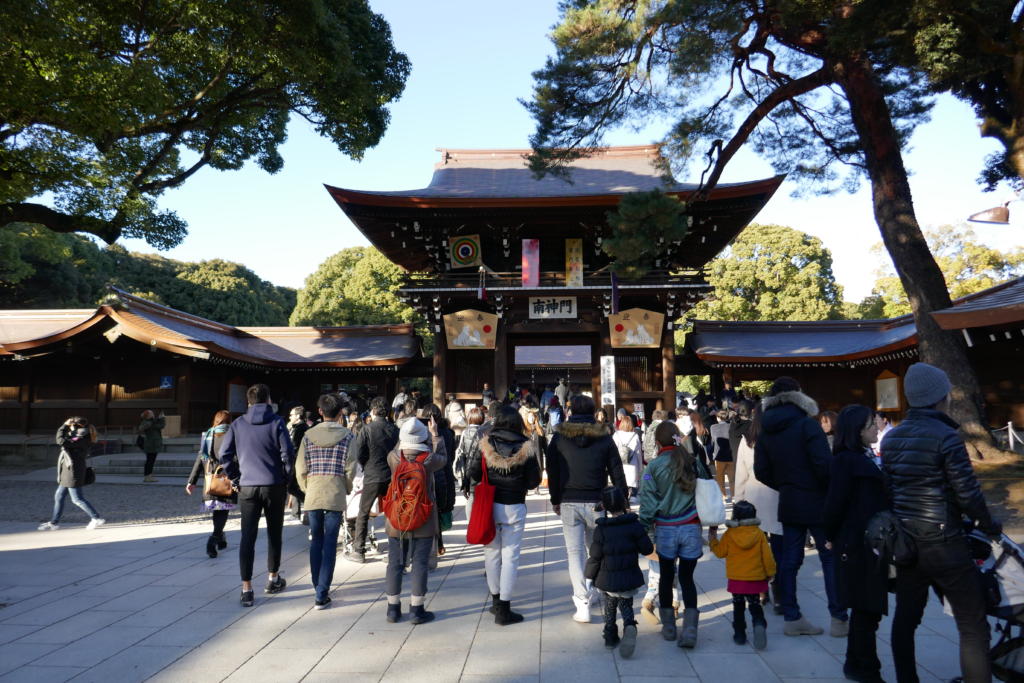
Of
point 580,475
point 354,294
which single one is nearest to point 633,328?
point 580,475

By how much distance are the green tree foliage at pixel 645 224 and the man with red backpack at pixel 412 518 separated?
24.0ft

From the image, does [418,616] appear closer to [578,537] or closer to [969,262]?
[578,537]

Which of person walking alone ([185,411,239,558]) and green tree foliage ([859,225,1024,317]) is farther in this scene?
green tree foliage ([859,225,1024,317])

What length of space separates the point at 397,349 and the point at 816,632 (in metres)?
17.1

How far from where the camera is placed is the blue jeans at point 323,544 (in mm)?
4797

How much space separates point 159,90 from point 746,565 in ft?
32.2

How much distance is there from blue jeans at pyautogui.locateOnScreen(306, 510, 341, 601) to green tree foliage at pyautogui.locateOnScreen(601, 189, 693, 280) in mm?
7682

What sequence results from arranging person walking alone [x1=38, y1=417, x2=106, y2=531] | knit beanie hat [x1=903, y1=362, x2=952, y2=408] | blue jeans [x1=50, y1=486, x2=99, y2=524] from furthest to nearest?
blue jeans [x1=50, y1=486, x2=99, y2=524] → person walking alone [x1=38, y1=417, x2=106, y2=531] → knit beanie hat [x1=903, y1=362, x2=952, y2=408]

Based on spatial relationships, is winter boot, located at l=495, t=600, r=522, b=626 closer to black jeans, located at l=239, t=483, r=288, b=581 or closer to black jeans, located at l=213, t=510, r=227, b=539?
black jeans, located at l=239, t=483, r=288, b=581

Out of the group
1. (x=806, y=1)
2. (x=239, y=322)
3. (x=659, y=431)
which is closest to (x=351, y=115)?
(x=806, y=1)

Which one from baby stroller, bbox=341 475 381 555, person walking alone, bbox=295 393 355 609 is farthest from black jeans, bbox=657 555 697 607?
baby stroller, bbox=341 475 381 555

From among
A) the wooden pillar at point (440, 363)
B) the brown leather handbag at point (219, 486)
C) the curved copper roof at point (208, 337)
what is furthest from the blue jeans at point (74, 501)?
the wooden pillar at point (440, 363)

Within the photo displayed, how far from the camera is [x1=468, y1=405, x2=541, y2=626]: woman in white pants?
4.39 meters

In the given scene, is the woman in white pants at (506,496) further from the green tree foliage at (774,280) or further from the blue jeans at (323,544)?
the green tree foliage at (774,280)
